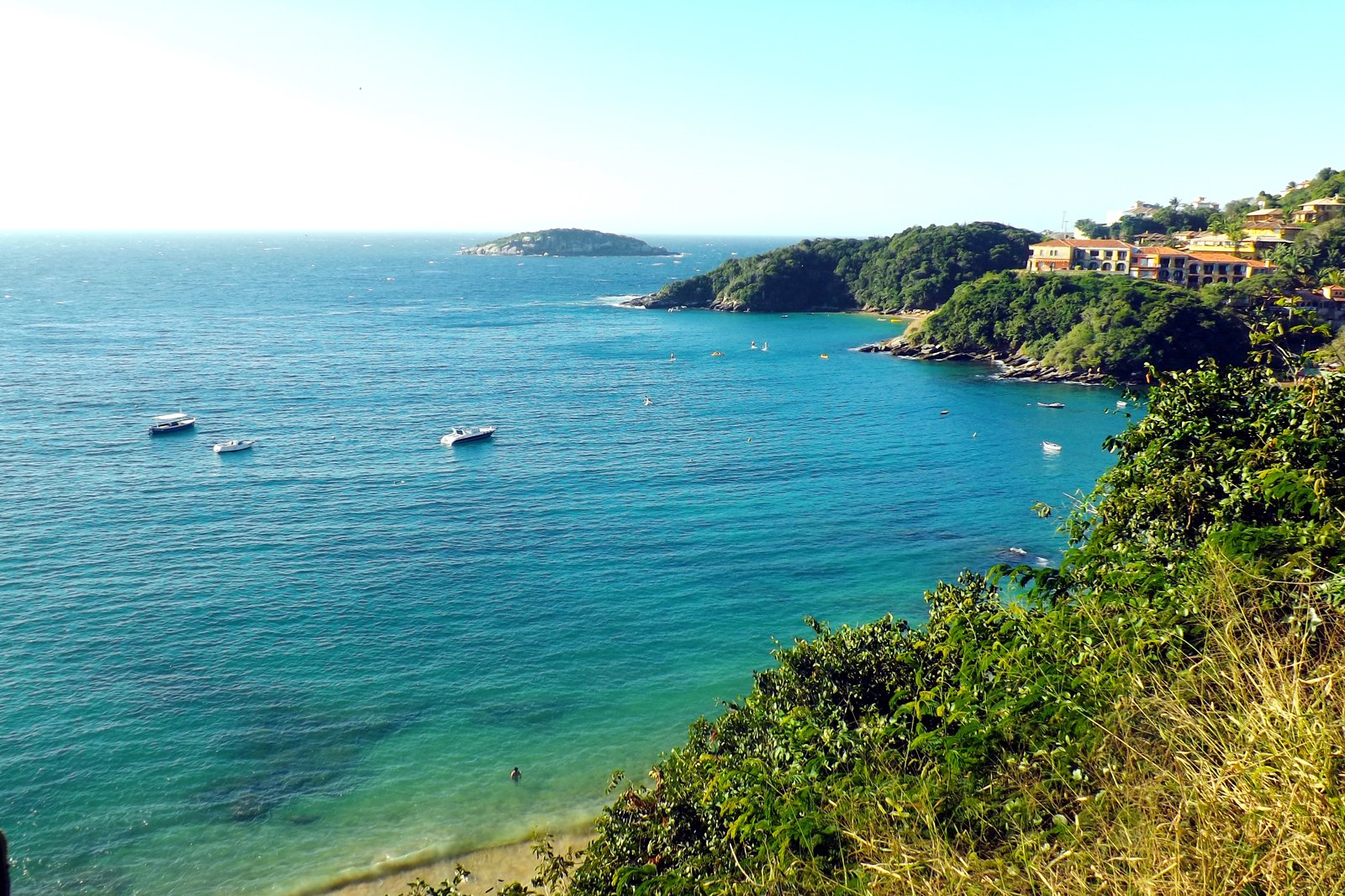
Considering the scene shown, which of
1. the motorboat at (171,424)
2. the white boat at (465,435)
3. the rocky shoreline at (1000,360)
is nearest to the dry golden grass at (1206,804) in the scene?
the white boat at (465,435)

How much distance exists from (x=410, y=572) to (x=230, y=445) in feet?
84.4

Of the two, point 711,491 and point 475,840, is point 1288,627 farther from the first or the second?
point 711,491

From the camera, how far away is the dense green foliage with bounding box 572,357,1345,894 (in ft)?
27.0

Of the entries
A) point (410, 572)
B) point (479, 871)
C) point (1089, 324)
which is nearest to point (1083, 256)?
point (1089, 324)

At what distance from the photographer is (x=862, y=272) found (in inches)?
5861

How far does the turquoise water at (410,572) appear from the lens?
25.4 m

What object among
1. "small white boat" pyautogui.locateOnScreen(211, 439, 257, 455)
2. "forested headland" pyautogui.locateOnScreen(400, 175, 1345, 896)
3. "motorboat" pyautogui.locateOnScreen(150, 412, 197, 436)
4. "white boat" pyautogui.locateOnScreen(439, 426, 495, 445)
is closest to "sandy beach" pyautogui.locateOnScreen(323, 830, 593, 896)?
"forested headland" pyautogui.locateOnScreen(400, 175, 1345, 896)

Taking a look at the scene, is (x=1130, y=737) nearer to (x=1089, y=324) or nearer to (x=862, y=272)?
(x=1089, y=324)

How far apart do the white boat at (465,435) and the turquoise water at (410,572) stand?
121 centimetres

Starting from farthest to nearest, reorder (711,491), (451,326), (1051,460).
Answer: (451,326) < (1051,460) < (711,491)

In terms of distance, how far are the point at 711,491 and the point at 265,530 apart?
25.1 meters

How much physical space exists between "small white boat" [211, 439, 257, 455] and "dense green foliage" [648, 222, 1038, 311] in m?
98.1

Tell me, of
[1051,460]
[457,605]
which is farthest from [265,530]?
[1051,460]

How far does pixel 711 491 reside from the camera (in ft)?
173
